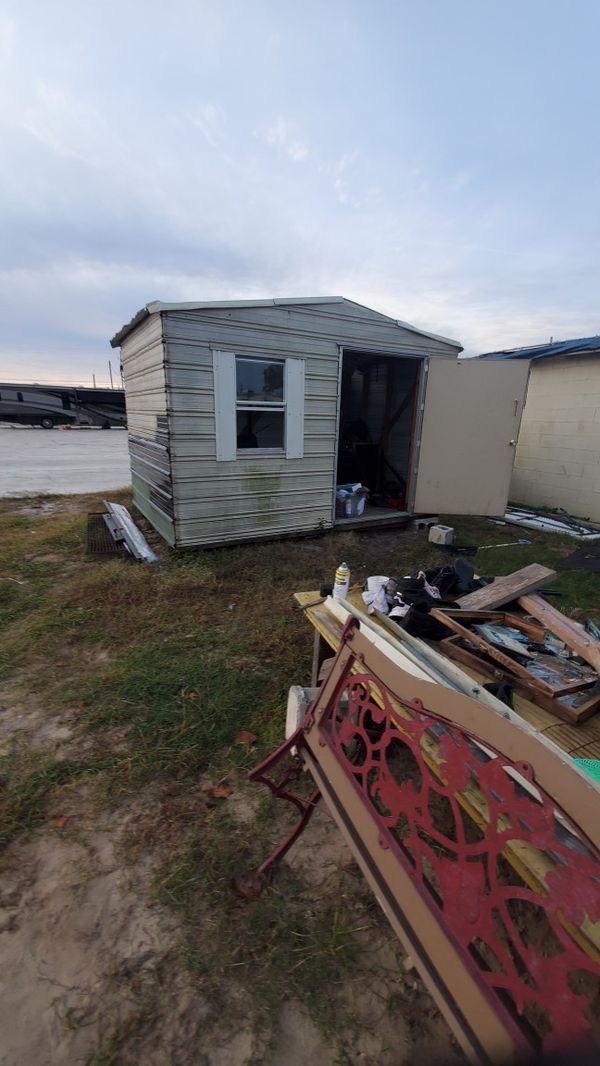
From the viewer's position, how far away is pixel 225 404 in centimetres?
464

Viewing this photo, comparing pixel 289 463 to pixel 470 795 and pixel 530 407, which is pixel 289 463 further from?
pixel 530 407

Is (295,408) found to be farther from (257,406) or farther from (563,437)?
(563,437)

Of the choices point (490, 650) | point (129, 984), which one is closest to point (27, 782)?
point (129, 984)

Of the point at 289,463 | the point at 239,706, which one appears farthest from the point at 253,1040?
the point at 289,463

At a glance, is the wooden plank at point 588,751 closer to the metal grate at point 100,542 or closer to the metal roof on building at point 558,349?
the metal grate at point 100,542

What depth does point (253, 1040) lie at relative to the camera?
1221 mm

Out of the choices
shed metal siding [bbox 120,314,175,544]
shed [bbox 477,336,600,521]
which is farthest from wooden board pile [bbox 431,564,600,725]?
shed [bbox 477,336,600,521]

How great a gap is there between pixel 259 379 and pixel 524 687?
413 centimetres

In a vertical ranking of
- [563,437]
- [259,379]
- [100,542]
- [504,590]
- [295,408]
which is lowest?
[100,542]

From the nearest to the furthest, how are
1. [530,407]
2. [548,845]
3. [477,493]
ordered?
[548,845] < [477,493] < [530,407]

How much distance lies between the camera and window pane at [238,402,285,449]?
195 inches

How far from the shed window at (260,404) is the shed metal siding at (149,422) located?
84cm

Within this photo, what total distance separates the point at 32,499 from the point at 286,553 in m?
5.89

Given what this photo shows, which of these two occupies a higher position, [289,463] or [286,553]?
[289,463]
